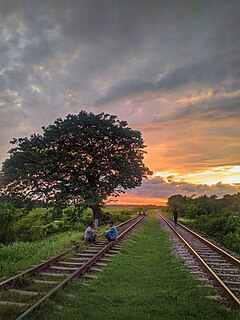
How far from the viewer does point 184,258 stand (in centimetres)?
1348

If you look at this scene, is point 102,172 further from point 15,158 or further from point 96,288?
point 96,288

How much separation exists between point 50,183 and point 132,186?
349 inches

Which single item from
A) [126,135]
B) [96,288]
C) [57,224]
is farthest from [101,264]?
[126,135]

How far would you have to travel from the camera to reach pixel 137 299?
25.8 ft

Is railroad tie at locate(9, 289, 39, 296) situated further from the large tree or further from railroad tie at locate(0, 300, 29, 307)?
the large tree

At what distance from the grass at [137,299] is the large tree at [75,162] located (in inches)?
756

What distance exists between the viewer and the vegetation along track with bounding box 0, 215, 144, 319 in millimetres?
7145

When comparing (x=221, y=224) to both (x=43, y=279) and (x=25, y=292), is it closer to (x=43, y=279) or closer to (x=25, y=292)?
(x=43, y=279)

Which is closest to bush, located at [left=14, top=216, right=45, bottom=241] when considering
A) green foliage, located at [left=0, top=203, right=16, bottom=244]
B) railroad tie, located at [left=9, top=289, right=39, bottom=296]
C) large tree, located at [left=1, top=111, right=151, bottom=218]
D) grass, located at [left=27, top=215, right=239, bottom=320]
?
green foliage, located at [left=0, top=203, right=16, bottom=244]

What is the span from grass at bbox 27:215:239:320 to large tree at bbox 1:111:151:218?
63.0ft

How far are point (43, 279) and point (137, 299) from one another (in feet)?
10.5

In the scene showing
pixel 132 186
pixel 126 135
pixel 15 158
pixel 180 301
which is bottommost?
pixel 180 301

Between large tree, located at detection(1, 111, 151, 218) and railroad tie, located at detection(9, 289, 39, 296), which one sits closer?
railroad tie, located at detection(9, 289, 39, 296)

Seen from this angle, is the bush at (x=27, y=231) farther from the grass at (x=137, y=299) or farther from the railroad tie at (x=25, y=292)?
the railroad tie at (x=25, y=292)
